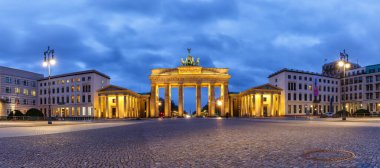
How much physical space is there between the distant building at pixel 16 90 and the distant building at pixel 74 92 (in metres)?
3.29

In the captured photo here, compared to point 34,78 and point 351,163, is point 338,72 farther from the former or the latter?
point 351,163

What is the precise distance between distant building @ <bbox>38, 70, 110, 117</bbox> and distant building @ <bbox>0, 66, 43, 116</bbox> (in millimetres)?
3287

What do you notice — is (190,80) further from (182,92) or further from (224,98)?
(224,98)

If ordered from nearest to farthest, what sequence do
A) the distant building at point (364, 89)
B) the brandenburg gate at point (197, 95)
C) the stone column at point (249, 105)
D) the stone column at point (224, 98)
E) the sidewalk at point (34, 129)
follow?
the sidewalk at point (34, 129) → the brandenburg gate at point (197, 95) → the stone column at point (249, 105) → the stone column at point (224, 98) → the distant building at point (364, 89)

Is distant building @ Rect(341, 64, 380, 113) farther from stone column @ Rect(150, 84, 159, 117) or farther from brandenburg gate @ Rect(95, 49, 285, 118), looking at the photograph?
stone column @ Rect(150, 84, 159, 117)

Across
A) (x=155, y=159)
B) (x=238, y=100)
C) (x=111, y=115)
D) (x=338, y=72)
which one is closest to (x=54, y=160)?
(x=155, y=159)

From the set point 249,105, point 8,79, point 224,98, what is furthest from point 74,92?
point 249,105

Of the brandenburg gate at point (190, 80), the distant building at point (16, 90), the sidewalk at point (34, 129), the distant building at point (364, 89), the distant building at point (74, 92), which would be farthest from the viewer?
the distant building at point (364, 89)

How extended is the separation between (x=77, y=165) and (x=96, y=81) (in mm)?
104719

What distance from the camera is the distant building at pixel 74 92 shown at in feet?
358

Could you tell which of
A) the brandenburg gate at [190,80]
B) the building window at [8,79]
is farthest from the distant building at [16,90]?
the brandenburg gate at [190,80]

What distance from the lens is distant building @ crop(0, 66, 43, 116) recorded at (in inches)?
4038

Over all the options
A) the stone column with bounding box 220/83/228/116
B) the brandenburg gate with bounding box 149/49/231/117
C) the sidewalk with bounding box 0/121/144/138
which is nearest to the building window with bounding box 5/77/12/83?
the brandenburg gate with bounding box 149/49/231/117

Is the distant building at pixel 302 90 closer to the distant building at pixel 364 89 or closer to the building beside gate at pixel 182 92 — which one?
the building beside gate at pixel 182 92
